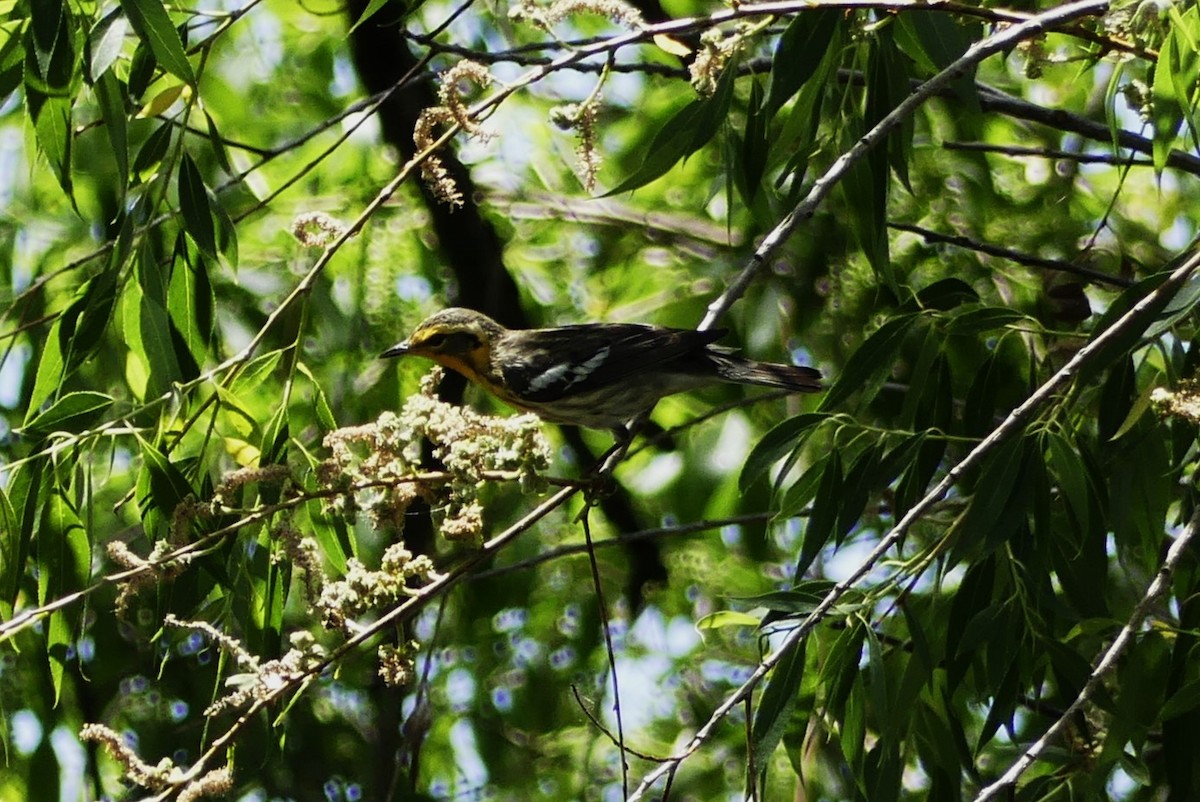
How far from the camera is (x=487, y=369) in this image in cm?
492

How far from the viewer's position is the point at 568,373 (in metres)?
4.75

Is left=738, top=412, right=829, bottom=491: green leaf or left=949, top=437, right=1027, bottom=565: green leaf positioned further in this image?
left=738, top=412, right=829, bottom=491: green leaf

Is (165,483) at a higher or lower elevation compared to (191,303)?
lower

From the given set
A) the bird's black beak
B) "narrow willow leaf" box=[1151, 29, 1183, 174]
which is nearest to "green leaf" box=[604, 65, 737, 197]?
"narrow willow leaf" box=[1151, 29, 1183, 174]

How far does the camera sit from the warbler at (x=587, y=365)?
4.49 m

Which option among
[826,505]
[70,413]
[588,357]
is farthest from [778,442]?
[588,357]

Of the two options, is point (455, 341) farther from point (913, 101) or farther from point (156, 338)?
point (913, 101)

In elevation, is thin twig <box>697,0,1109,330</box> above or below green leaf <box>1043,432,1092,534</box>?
above

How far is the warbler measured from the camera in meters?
4.49

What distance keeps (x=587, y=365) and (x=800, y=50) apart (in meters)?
1.88

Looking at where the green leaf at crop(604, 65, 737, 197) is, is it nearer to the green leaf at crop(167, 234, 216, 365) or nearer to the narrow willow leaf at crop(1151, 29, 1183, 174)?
the narrow willow leaf at crop(1151, 29, 1183, 174)

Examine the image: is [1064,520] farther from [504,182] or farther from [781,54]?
[504,182]

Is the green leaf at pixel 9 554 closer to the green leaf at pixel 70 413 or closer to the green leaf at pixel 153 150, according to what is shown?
the green leaf at pixel 70 413

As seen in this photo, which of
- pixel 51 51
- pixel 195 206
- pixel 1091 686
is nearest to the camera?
pixel 1091 686
